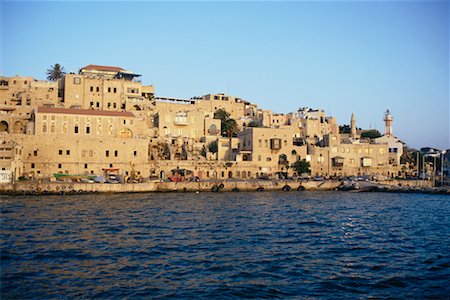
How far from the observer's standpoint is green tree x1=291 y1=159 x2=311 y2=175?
7188cm

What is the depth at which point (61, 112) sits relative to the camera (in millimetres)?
59281

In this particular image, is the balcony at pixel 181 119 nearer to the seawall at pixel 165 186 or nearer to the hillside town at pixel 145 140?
the hillside town at pixel 145 140

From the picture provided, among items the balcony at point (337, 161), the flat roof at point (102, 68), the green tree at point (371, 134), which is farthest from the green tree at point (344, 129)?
the flat roof at point (102, 68)

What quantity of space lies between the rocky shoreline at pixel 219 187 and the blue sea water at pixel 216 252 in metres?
7.90

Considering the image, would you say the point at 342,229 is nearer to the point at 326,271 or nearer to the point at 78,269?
the point at 326,271

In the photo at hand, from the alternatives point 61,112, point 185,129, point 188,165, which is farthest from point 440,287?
point 185,129

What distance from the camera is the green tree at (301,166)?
71875mm

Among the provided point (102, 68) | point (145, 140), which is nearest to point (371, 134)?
point (145, 140)

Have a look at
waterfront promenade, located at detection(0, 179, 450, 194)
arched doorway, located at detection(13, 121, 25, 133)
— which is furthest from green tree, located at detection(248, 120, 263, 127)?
arched doorway, located at detection(13, 121, 25, 133)

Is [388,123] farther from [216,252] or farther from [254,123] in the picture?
[216,252]

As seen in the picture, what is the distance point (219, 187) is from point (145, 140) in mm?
13002

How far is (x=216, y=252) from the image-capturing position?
74.9 feet

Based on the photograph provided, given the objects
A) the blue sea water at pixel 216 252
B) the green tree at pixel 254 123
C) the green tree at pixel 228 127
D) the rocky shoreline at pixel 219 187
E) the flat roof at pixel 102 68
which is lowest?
the blue sea water at pixel 216 252

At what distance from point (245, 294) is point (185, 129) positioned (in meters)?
59.0
